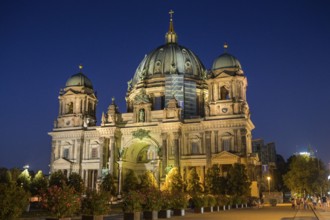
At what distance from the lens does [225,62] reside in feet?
234

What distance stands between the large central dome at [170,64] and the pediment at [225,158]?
24675 millimetres

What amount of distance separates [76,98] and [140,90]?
13607 millimetres

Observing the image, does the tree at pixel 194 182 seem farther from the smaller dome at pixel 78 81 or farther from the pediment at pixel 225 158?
the smaller dome at pixel 78 81

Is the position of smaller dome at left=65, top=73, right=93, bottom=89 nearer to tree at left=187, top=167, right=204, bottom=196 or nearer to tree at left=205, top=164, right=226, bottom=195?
tree at left=187, top=167, right=204, bottom=196

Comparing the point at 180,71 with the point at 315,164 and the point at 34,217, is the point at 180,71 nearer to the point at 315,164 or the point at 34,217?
the point at 315,164

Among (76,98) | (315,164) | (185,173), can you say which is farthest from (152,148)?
(315,164)

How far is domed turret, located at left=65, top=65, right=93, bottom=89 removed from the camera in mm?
82312

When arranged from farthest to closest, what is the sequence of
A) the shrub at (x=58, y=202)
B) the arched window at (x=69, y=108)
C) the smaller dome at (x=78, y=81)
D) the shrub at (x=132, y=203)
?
the smaller dome at (x=78, y=81)
the arched window at (x=69, y=108)
the shrub at (x=132, y=203)
the shrub at (x=58, y=202)

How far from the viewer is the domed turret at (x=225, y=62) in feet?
232

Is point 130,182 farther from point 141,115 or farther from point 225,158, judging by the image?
point 225,158

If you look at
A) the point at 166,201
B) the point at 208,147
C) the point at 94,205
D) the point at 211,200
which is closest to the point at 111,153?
the point at 208,147

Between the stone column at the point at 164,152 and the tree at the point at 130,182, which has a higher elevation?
the stone column at the point at 164,152

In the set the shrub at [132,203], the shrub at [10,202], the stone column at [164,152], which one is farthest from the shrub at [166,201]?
the stone column at [164,152]

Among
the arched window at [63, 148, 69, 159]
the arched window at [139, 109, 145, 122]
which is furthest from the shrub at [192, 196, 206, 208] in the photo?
the arched window at [63, 148, 69, 159]
